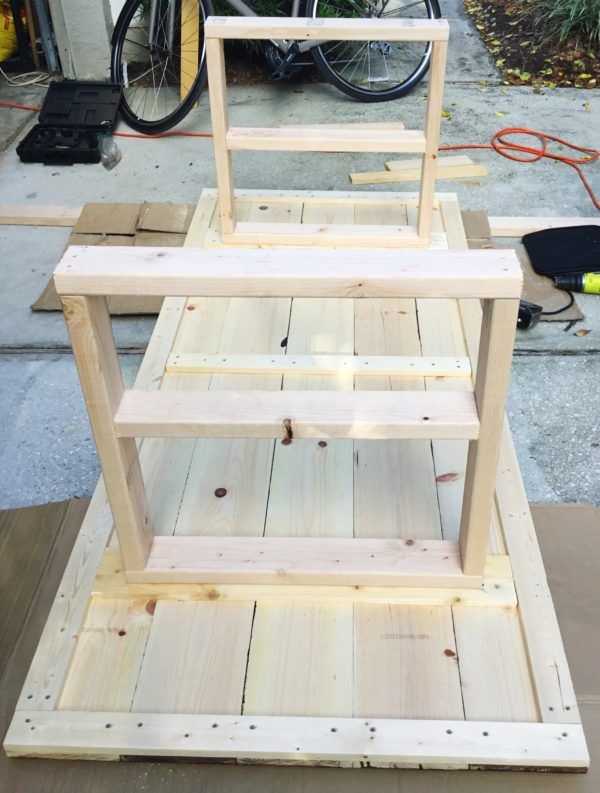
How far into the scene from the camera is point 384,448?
6.32ft

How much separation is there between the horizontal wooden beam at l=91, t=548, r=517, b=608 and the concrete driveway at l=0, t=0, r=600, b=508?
2.02 feet

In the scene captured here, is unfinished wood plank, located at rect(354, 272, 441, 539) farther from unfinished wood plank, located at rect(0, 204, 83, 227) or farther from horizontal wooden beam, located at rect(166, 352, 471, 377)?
unfinished wood plank, located at rect(0, 204, 83, 227)

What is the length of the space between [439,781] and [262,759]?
0.31 m

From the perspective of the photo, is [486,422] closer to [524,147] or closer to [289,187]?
[289,187]

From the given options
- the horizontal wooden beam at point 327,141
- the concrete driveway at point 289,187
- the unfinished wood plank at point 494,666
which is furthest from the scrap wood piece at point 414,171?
the unfinished wood plank at point 494,666

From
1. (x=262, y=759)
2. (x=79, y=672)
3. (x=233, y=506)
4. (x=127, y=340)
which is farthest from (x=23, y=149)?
(x=262, y=759)

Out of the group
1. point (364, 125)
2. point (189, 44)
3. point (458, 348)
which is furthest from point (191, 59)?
point (458, 348)

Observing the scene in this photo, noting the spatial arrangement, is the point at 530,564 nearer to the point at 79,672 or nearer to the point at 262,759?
the point at 262,759

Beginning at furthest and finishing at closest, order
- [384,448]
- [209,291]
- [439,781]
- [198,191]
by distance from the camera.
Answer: [198,191] → [384,448] → [439,781] → [209,291]

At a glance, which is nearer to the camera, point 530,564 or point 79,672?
point 79,672

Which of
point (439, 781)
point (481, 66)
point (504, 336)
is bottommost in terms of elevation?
point (481, 66)

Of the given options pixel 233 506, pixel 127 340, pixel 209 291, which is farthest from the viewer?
pixel 127 340

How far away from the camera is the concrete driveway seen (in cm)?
226

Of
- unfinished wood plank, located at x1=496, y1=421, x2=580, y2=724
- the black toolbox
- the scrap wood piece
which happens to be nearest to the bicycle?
the black toolbox
